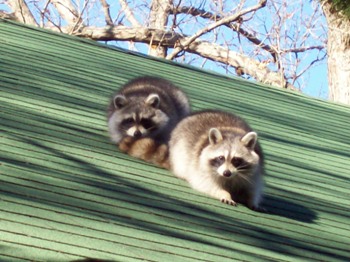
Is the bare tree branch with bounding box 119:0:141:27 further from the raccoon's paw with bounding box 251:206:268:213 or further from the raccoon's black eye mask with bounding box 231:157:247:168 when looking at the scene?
the raccoon's paw with bounding box 251:206:268:213

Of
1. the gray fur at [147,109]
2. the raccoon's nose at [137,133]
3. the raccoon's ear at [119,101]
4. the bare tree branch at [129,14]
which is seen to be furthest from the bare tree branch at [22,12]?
the raccoon's nose at [137,133]

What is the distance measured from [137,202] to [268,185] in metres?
1.65

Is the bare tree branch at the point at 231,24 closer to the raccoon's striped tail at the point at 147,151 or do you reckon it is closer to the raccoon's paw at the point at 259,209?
the raccoon's striped tail at the point at 147,151

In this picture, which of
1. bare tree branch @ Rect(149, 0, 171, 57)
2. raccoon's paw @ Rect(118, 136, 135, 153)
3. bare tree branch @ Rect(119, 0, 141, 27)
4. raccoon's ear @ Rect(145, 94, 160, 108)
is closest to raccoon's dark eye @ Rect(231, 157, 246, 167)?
raccoon's paw @ Rect(118, 136, 135, 153)

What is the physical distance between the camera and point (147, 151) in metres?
6.34

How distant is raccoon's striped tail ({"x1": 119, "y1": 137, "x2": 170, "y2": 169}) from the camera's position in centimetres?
633

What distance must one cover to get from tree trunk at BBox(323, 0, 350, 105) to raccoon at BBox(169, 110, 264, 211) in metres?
12.4

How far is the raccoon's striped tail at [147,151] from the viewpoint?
249 inches

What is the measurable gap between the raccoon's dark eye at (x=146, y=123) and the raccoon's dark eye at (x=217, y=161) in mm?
991

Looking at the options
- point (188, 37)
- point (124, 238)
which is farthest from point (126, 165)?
point (188, 37)

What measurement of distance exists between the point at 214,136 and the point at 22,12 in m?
17.1

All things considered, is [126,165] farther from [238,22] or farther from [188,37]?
[238,22]

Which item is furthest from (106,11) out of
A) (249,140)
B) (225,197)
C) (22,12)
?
(225,197)

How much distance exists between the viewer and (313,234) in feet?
18.4
